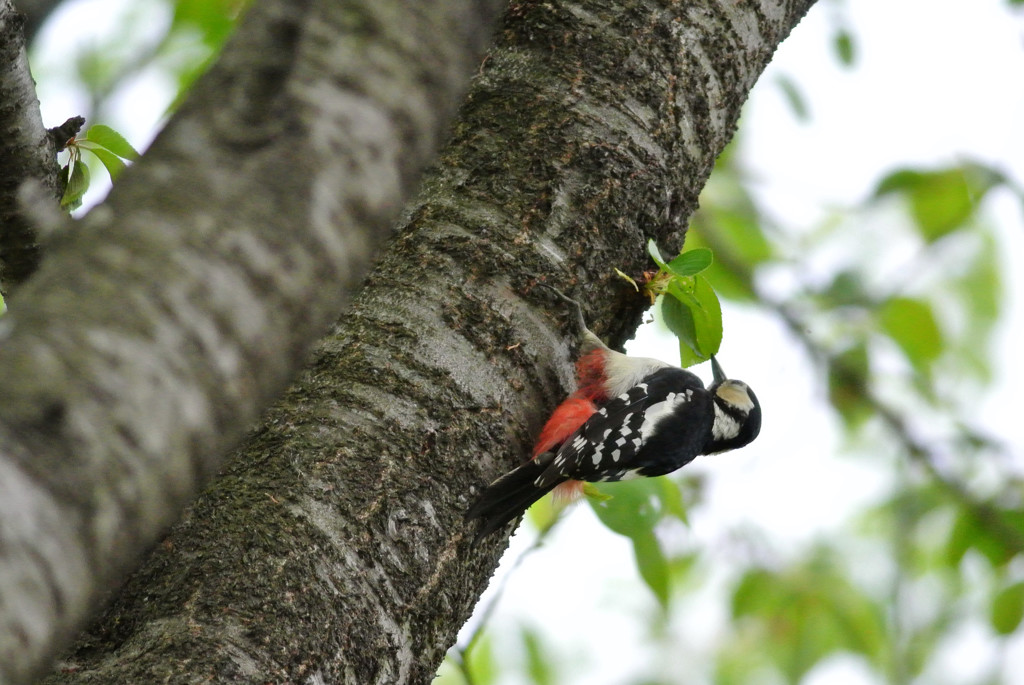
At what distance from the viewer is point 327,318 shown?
2.66ft

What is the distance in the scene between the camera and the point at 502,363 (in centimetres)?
203

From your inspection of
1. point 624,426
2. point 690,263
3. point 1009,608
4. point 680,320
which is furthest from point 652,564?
point 1009,608

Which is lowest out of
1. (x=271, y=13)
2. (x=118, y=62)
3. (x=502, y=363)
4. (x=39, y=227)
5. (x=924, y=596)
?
(x=924, y=596)

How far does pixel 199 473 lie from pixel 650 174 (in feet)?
5.83

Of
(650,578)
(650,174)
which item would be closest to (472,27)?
(650,174)

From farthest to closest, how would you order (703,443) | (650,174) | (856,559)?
(856,559), (703,443), (650,174)

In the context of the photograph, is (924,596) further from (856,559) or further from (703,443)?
(703,443)

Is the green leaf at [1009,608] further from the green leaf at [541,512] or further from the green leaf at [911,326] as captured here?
the green leaf at [541,512]

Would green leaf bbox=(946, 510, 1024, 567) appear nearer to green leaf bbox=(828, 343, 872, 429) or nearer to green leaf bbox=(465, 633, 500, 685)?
green leaf bbox=(828, 343, 872, 429)

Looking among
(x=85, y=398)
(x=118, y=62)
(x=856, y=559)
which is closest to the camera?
(x=85, y=398)

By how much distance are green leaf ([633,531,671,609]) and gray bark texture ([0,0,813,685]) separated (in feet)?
1.45

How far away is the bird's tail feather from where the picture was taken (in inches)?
77.0

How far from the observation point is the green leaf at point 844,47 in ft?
10.9

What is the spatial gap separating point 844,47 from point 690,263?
154cm
